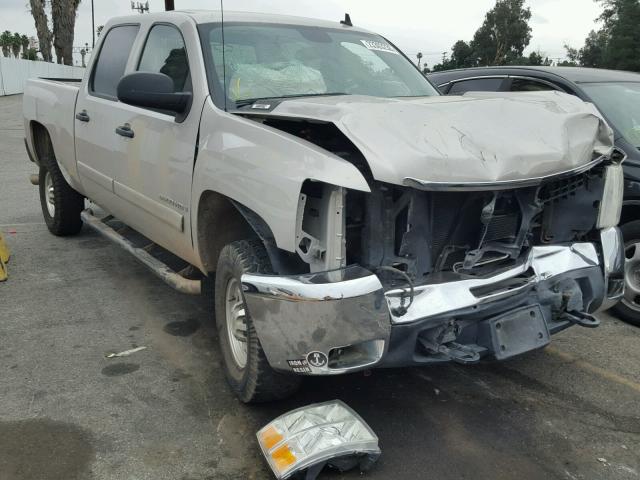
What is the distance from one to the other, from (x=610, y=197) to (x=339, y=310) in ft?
6.04

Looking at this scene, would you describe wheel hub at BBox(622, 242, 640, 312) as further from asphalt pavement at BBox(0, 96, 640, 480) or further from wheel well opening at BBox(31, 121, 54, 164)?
wheel well opening at BBox(31, 121, 54, 164)

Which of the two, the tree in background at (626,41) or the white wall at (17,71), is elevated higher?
the tree in background at (626,41)

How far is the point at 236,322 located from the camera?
3.44 metres

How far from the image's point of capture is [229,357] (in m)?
3.50

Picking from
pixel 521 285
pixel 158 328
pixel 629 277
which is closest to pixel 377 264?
pixel 521 285

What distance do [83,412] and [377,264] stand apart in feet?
5.74

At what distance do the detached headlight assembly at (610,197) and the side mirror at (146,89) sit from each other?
2.47m

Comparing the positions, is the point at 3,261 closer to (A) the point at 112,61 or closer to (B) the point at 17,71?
(A) the point at 112,61

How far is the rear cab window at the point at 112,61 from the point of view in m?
4.84

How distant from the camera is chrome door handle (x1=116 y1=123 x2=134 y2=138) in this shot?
433 cm

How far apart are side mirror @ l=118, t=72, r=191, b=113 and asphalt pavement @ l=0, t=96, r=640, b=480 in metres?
1.58

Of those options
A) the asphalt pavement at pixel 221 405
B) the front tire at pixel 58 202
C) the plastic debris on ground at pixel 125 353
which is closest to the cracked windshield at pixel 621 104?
the asphalt pavement at pixel 221 405

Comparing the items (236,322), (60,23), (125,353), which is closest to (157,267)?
(125,353)

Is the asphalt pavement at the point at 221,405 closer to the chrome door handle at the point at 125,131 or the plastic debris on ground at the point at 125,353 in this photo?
the plastic debris on ground at the point at 125,353
